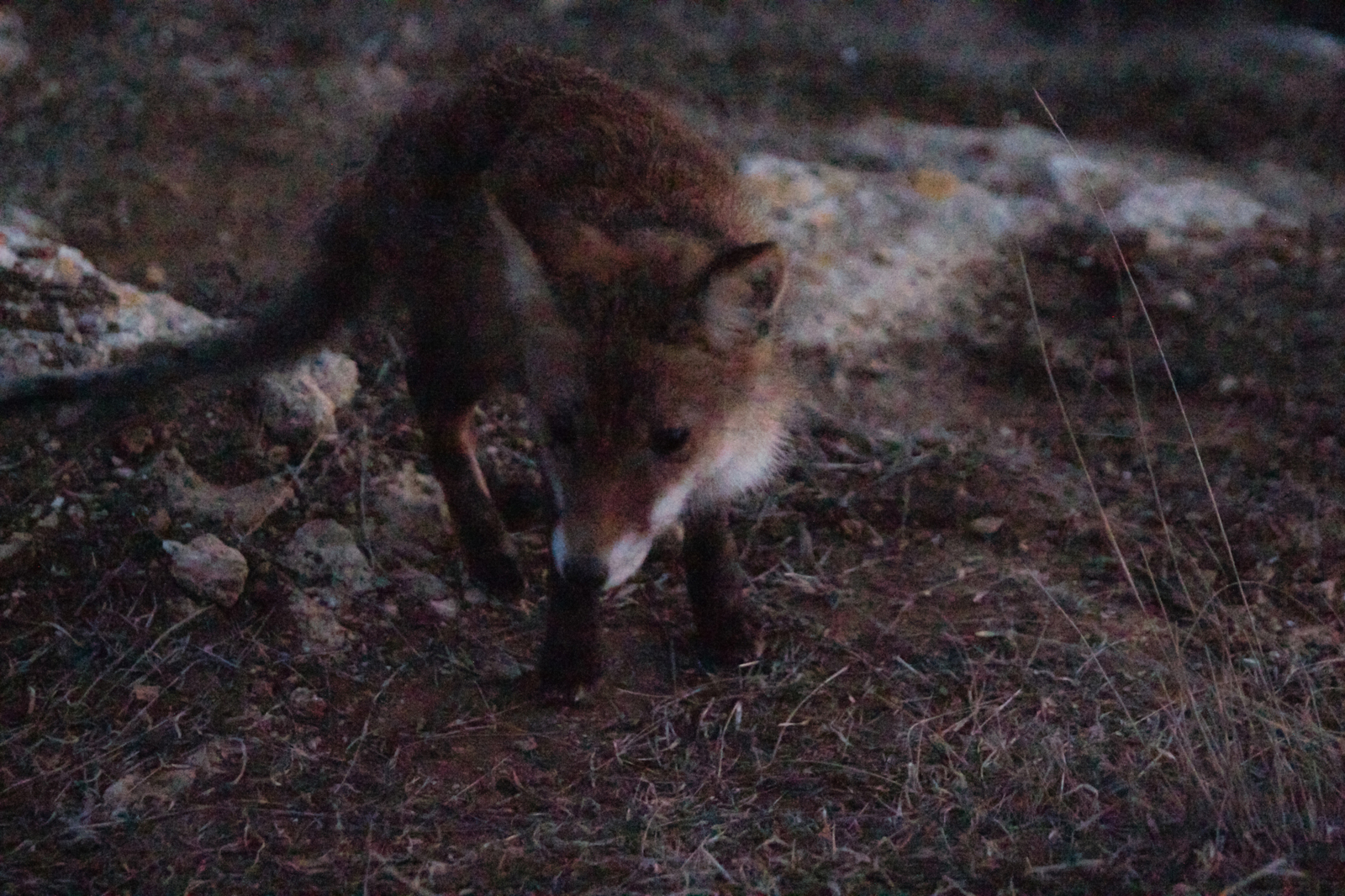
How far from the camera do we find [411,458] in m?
Answer: 4.89

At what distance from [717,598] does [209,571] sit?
1606 millimetres

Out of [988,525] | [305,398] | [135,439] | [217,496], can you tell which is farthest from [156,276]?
[988,525]

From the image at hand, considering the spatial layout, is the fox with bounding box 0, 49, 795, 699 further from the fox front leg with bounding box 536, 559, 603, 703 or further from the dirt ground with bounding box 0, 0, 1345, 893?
the dirt ground with bounding box 0, 0, 1345, 893

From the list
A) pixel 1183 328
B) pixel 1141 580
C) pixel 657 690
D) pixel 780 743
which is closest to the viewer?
pixel 780 743

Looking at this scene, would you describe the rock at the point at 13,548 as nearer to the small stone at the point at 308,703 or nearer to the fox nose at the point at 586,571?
the small stone at the point at 308,703

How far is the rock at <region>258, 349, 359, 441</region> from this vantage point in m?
4.68

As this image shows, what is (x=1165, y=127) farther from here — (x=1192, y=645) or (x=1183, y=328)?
(x=1192, y=645)

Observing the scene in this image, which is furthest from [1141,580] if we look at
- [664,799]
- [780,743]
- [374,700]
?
[374,700]

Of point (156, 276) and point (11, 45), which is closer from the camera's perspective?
point (156, 276)

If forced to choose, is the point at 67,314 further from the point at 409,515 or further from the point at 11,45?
the point at 11,45

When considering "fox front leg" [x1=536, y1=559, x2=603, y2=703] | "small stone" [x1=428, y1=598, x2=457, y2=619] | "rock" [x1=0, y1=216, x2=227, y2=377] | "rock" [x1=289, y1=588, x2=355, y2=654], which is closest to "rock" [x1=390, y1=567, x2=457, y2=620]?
"small stone" [x1=428, y1=598, x2=457, y2=619]

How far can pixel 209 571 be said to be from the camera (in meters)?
3.94

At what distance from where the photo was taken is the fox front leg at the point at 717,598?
4.07 meters

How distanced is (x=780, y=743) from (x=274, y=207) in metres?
3.90
